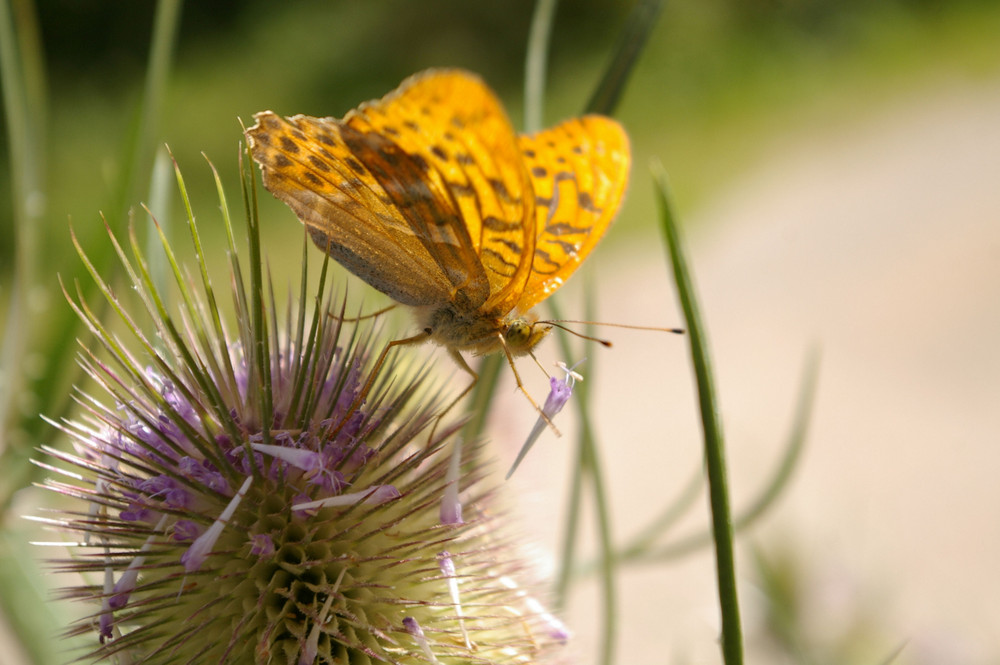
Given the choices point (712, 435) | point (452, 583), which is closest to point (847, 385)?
point (452, 583)

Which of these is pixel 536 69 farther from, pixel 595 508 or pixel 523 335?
pixel 595 508

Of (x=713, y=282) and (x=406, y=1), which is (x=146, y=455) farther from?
(x=406, y=1)

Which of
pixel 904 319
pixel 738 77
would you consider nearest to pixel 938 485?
pixel 904 319

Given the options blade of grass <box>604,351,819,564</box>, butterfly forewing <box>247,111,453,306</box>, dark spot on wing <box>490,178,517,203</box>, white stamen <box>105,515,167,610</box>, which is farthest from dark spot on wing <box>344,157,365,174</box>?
blade of grass <box>604,351,819,564</box>

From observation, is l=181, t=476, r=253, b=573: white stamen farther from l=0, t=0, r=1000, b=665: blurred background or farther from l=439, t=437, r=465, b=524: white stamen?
l=0, t=0, r=1000, b=665: blurred background

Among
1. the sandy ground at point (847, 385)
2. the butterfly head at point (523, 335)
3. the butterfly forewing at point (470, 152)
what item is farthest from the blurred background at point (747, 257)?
the butterfly forewing at point (470, 152)

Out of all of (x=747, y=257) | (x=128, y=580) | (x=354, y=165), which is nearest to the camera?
(x=128, y=580)

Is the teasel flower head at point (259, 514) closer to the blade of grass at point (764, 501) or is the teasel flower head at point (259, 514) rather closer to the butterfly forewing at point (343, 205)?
the butterfly forewing at point (343, 205)
